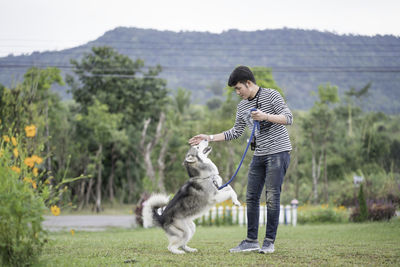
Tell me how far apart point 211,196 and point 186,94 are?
28073 millimetres

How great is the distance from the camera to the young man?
4.63 metres

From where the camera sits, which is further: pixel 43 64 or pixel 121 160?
pixel 121 160

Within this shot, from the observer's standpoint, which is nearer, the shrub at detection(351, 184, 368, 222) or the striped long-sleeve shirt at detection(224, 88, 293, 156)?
the striped long-sleeve shirt at detection(224, 88, 293, 156)

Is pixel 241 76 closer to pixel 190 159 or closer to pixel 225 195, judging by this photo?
pixel 190 159

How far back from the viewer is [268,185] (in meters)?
4.70

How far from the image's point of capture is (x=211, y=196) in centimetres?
514

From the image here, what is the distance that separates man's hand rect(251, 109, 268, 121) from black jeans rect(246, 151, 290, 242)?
481 mm

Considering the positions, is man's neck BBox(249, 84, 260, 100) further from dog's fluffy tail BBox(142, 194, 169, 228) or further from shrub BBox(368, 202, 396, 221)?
shrub BBox(368, 202, 396, 221)

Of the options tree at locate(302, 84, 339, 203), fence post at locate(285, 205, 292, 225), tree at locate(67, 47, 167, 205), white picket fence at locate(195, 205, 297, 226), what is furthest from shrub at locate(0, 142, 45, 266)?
tree at locate(302, 84, 339, 203)

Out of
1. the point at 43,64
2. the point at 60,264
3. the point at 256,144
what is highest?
the point at 43,64

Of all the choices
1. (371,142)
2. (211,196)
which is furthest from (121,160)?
(211,196)

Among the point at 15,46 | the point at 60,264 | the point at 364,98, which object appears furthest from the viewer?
the point at 364,98

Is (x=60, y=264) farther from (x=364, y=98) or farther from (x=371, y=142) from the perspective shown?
(x=364, y=98)

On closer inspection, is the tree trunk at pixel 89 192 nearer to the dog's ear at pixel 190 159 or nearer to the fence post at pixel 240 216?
the fence post at pixel 240 216
